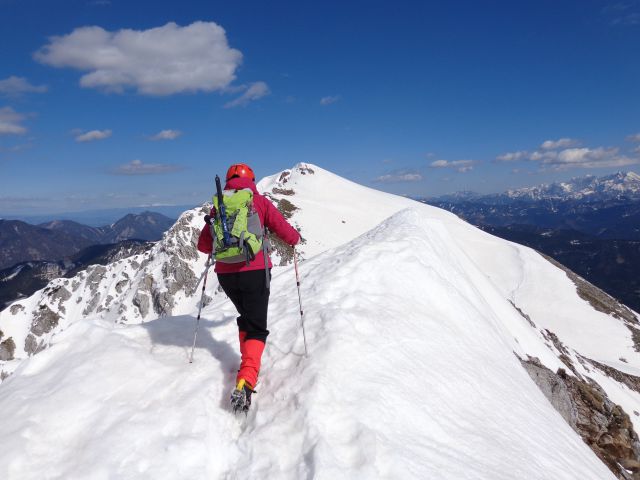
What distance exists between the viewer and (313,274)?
1348 centimetres

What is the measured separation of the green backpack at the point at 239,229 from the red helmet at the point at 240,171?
407 mm

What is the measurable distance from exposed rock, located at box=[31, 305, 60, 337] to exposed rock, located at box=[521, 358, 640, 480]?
108 metres

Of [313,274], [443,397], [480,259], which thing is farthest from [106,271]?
[443,397]

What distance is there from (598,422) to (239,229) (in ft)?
53.9

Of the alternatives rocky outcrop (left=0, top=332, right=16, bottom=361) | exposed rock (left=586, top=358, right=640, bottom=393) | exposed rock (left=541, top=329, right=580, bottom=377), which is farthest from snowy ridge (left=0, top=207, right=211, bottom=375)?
exposed rock (left=586, top=358, right=640, bottom=393)

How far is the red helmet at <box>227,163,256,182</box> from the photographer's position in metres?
7.05

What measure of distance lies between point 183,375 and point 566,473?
7.35 meters

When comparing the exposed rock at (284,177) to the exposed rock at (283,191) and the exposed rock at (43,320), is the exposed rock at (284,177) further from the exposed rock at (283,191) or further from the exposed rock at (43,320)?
the exposed rock at (43,320)

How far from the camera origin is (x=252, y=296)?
22.5ft

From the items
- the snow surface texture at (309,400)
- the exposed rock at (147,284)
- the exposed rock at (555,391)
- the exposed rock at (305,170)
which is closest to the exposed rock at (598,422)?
the exposed rock at (555,391)

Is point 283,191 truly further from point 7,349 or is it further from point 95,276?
point 7,349

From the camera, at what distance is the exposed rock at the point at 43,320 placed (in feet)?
298

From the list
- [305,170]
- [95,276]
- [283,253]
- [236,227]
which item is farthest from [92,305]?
[236,227]

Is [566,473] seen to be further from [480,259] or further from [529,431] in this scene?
[480,259]
